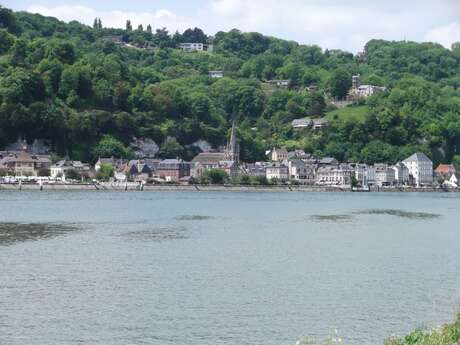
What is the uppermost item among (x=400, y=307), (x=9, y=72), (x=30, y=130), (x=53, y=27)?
(x=53, y=27)

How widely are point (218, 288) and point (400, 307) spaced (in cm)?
495

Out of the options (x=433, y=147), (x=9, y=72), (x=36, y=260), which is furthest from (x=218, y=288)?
(x=433, y=147)

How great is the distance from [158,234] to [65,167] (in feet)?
199

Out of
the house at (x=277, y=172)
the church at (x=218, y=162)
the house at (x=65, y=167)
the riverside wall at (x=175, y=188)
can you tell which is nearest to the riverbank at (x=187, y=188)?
the riverside wall at (x=175, y=188)

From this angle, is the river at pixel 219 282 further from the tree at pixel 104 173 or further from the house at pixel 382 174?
the house at pixel 382 174

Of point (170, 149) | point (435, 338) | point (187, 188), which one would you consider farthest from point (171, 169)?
point (435, 338)

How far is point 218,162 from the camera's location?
111062mm

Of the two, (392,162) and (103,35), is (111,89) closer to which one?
(392,162)

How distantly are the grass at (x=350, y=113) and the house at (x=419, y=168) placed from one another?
520 inches

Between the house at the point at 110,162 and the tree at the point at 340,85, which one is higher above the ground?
the tree at the point at 340,85

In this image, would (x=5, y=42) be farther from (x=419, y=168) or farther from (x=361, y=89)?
(x=361, y=89)

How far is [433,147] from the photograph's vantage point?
136 meters

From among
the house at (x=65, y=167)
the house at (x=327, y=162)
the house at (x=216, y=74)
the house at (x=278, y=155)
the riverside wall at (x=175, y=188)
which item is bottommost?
the riverside wall at (x=175, y=188)

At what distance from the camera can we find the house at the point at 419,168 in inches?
4906
